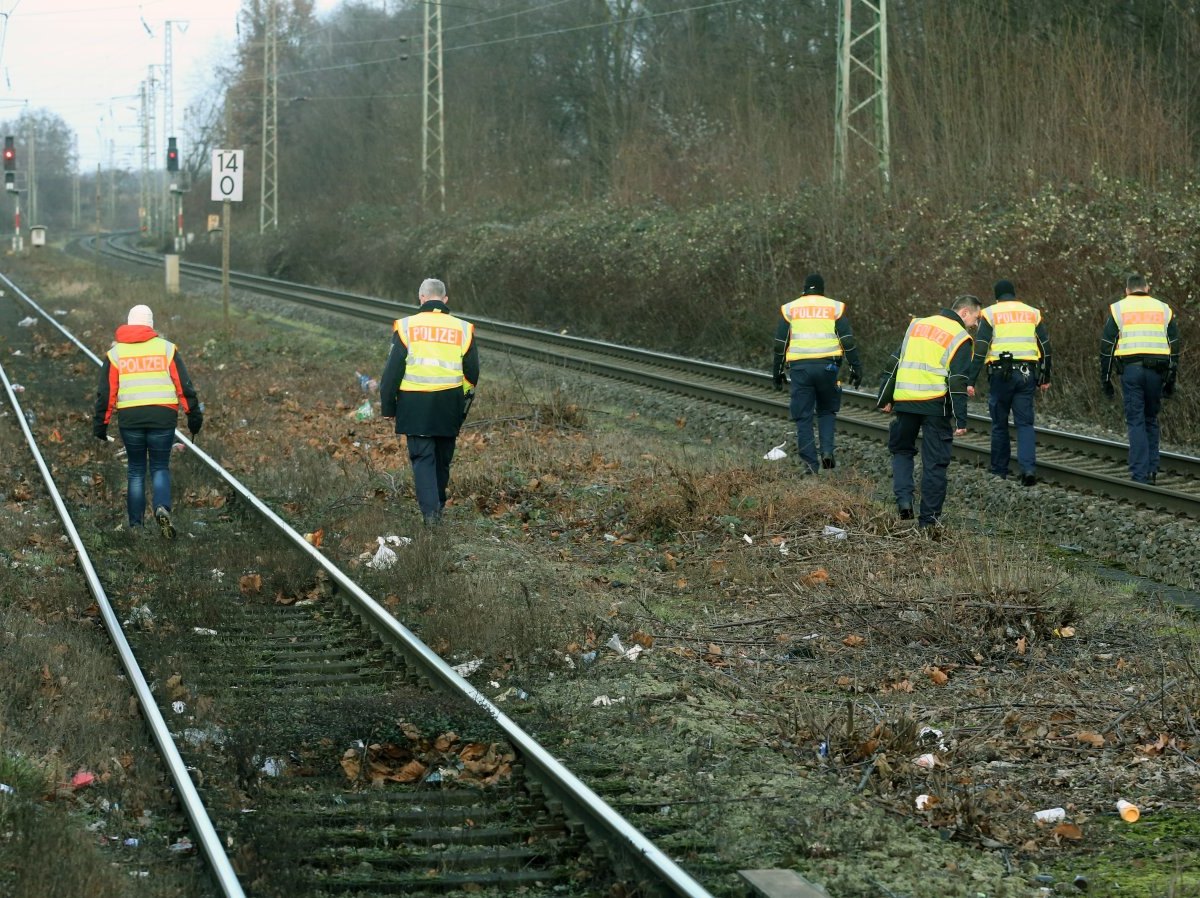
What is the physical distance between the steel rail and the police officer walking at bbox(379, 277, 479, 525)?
2483mm

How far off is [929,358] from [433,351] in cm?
386

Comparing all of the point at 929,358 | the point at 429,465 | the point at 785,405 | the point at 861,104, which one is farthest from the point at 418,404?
the point at 861,104

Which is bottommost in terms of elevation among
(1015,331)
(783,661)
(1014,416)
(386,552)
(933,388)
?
(783,661)

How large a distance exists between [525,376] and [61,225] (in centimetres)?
11660

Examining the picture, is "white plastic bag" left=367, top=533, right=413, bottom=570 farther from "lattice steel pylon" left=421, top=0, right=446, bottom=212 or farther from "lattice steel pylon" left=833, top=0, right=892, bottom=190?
"lattice steel pylon" left=421, top=0, right=446, bottom=212

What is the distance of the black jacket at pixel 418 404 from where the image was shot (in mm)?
11109

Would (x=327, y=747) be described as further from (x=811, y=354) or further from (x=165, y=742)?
(x=811, y=354)

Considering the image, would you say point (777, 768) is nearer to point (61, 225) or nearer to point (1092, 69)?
point (1092, 69)

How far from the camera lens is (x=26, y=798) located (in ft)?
19.3

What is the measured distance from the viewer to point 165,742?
21.1ft

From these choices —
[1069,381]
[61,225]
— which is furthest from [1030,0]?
[61,225]

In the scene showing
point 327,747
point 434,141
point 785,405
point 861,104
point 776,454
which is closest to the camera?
point 327,747

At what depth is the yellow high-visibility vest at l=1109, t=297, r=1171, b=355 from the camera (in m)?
13.6

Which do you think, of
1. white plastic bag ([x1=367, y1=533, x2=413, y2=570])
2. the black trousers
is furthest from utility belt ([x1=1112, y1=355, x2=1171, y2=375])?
white plastic bag ([x1=367, y1=533, x2=413, y2=570])
